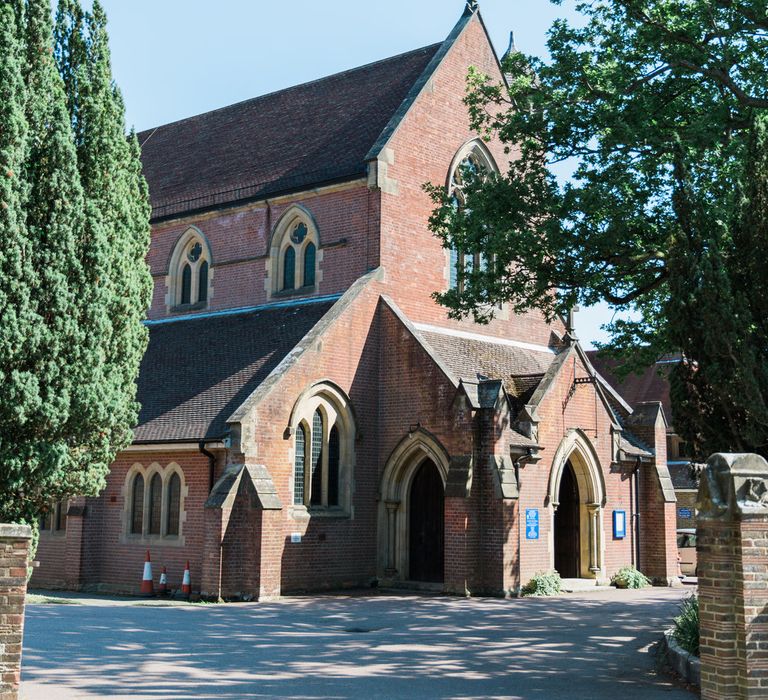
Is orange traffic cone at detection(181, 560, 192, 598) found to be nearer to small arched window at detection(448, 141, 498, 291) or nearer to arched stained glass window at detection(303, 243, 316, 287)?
arched stained glass window at detection(303, 243, 316, 287)

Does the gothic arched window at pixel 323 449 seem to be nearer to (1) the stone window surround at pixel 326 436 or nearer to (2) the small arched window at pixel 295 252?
(1) the stone window surround at pixel 326 436

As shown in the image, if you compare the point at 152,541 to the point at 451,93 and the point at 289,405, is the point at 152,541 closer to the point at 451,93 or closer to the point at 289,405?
the point at 289,405

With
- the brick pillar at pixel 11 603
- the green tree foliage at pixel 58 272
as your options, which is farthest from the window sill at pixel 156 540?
the brick pillar at pixel 11 603

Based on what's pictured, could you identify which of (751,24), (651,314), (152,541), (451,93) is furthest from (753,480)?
(451,93)

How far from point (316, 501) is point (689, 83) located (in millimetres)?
11825

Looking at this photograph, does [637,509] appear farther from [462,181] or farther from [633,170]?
[633,170]

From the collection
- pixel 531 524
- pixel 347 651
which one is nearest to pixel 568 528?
pixel 531 524

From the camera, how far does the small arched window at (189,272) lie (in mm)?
27891

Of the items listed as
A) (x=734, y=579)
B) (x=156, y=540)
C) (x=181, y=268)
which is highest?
(x=181, y=268)

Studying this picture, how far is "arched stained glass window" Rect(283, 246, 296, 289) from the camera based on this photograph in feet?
84.8

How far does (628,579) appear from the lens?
2411 cm

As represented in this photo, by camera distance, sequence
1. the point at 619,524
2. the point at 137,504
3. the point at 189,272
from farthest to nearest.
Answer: the point at 189,272 → the point at 619,524 → the point at 137,504

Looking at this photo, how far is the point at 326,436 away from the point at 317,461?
611 millimetres

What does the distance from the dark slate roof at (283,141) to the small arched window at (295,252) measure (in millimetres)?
918
